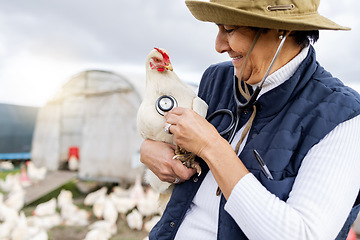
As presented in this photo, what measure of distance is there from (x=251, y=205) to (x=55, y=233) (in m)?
5.13

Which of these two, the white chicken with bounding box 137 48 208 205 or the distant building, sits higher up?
the white chicken with bounding box 137 48 208 205

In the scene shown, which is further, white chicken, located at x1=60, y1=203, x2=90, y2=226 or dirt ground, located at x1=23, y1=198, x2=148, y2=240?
white chicken, located at x1=60, y1=203, x2=90, y2=226

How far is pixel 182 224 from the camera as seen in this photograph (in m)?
1.63

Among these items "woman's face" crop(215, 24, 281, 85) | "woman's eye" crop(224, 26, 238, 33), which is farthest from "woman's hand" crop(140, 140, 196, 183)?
"woman's eye" crop(224, 26, 238, 33)

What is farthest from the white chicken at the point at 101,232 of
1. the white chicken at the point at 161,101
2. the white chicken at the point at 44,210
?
the white chicken at the point at 161,101

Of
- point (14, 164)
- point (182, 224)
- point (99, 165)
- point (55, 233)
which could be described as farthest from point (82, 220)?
point (14, 164)

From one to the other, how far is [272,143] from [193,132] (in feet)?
1.07

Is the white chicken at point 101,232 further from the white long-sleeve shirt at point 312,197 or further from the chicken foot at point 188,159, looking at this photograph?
the white long-sleeve shirt at point 312,197

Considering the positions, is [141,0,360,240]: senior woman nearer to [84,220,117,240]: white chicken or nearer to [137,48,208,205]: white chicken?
[137,48,208,205]: white chicken

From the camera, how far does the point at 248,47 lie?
1.40 m

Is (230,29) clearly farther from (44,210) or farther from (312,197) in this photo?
(44,210)

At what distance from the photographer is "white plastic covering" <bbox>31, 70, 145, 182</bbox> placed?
7.32m

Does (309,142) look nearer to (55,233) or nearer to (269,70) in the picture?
(269,70)

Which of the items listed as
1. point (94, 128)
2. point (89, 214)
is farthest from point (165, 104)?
point (94, 128)
